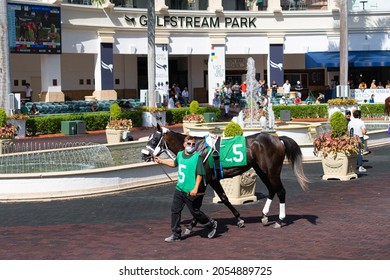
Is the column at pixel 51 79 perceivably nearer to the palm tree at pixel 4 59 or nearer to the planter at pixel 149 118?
the planter at pixel 149 118

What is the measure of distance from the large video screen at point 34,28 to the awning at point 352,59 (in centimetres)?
1895

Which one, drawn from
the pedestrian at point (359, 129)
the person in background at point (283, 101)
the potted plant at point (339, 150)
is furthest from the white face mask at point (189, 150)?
the person in background at point (283, 101)

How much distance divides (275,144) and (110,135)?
1753cm

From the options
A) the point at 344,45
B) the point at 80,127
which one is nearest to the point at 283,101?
the point at 344,45

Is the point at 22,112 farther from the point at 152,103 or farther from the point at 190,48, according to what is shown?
the point at 190,48

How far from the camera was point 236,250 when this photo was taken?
10.9 metres

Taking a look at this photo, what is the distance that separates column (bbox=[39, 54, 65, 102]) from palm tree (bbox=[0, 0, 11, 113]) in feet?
40.1

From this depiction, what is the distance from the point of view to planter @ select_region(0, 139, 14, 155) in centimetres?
2412

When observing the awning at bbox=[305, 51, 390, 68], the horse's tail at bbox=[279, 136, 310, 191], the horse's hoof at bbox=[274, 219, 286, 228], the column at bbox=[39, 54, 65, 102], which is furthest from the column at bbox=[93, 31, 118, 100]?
the horse's hoof at bbox=[274, 219, 286, 228]

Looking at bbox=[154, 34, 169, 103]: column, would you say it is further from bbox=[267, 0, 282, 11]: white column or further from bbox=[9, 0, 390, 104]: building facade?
bbox=[267, 0, 282, 11]: white column

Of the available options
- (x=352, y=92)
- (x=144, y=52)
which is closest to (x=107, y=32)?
(x=144, y=52)

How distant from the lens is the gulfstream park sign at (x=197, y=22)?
48.1m

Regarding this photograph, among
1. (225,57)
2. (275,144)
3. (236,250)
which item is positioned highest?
(225,57)

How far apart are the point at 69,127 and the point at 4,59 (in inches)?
244
